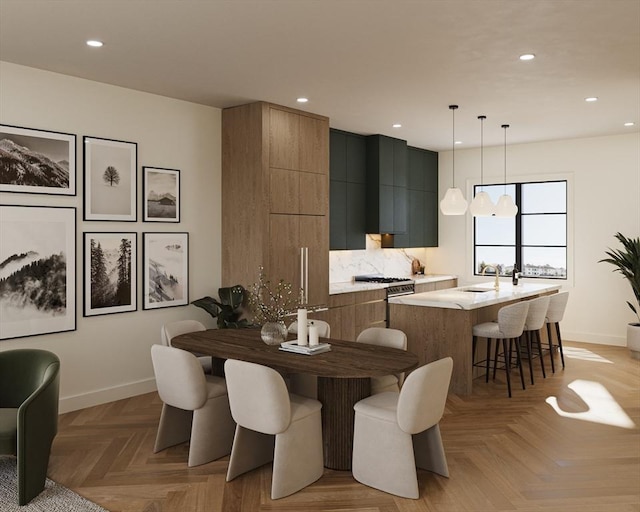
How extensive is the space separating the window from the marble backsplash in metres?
1.08

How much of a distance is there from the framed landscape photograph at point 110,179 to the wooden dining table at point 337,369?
70.8 inches

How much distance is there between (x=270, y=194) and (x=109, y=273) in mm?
1735

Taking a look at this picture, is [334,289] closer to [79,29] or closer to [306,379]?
[306,379]

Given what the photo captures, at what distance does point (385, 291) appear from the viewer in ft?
24.6

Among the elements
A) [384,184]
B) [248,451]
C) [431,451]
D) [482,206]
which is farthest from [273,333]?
[384,184]

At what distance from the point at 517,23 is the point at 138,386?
4423 mm

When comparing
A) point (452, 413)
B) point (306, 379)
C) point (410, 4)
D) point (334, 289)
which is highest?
point (410, 4)

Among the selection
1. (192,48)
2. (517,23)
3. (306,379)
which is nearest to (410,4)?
(517,23)

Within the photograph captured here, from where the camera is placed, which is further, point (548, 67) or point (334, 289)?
point (334, 289)

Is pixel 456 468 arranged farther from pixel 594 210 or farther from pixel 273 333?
pixel 594 210

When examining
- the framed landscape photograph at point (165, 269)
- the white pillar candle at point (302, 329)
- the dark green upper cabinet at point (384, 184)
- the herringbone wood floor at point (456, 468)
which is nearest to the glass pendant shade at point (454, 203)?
the dark green upper cabinet at point (384, 184)

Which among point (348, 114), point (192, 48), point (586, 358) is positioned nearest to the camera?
point (192, 48)

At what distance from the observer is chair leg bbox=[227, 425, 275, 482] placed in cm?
355

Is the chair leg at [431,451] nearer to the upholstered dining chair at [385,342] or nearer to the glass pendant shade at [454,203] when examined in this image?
the upholstered dining chair at [385,342]
